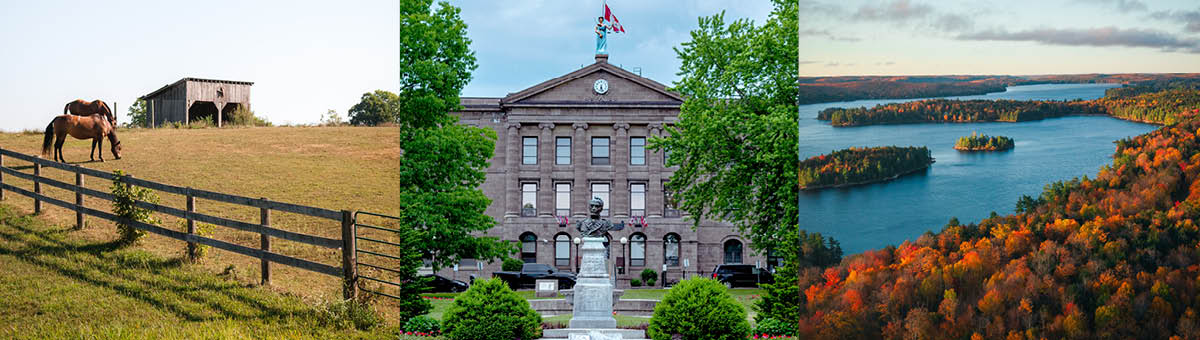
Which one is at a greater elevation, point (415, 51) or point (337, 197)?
point (415, 51)

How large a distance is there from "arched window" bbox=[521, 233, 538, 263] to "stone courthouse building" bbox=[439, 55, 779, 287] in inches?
0.5

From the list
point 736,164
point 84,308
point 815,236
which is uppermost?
point 736,164

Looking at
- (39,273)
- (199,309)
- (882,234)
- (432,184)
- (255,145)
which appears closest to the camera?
(882,234)

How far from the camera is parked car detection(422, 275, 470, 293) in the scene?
11.4 meters

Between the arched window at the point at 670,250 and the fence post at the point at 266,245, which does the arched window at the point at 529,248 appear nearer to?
the arched window at the point at 670,250

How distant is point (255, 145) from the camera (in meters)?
15.7

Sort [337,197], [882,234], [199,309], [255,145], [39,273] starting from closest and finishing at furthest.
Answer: [882,234] < [199,309] < [39,273] < [337,197] < [255,145]

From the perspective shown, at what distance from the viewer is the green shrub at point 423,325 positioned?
35.3ft

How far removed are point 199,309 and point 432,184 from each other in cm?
342

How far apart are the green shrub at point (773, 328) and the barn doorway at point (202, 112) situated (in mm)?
10812

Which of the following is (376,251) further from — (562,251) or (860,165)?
(860,165)

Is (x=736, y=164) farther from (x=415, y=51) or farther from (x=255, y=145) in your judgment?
(x=255, y=145)

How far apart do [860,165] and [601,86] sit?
3.35 metres

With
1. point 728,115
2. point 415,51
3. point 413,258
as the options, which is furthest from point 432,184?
point 728,115
